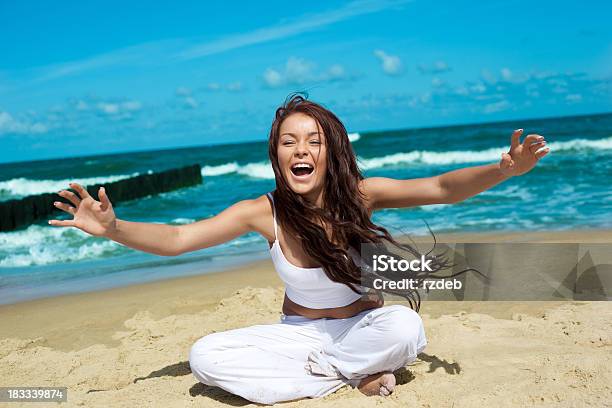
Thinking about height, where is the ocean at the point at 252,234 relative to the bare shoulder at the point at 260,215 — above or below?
below

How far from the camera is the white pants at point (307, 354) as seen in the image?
9.92 feet

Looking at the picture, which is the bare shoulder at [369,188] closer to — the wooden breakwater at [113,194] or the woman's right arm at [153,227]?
the woman's right arm at [153,227]

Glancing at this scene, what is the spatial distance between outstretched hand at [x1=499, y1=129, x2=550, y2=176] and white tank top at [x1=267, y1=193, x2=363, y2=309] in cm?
88

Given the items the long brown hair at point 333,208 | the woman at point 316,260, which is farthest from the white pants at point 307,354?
the long brown hair at point 333,208

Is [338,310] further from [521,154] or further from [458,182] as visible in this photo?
[521,154]

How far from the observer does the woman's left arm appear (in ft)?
9.27

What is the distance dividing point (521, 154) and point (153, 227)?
5.78 ft

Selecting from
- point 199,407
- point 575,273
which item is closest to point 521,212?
point 575,273

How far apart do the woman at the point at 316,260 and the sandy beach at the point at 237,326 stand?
0.54 ft

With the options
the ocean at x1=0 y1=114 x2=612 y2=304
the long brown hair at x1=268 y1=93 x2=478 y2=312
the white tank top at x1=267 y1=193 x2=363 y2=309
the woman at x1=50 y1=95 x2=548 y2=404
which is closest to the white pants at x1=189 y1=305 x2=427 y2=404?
the woman at x1=50 y1=95 x2=548 y2=404

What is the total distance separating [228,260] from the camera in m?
7.74

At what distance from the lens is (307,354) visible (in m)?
3.26

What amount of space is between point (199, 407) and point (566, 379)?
6.02 ft

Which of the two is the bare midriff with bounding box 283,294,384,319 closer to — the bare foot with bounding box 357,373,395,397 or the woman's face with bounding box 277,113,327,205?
the bare foot with bounding box 357,373,395,397
